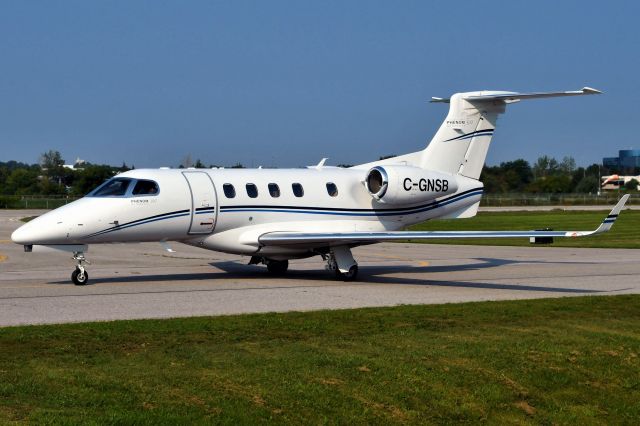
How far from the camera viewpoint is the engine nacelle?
25188mm

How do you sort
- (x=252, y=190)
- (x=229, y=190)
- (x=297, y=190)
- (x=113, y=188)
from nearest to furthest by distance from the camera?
(x=113, y=188)
(x=229, y=190)
(x=252, y=190)
(x=297, y=190)

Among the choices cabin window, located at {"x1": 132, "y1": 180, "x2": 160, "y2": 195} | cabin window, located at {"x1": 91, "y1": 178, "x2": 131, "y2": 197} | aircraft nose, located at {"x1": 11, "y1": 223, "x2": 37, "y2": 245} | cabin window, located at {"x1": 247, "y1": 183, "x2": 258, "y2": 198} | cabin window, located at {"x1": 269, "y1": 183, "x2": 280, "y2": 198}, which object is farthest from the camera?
cabin window, located at {"x1": 269, "y1": 183, "x2": 280, "y2": 198}

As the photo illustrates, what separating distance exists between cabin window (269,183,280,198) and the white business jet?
0.10 ft

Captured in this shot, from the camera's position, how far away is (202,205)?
75.6ft

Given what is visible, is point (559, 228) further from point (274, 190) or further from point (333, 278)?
point (274, 190)

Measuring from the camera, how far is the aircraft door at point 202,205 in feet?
75.3

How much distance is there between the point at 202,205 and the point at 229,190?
3.29 feet

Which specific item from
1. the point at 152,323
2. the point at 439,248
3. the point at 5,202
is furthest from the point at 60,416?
the point at 5,202

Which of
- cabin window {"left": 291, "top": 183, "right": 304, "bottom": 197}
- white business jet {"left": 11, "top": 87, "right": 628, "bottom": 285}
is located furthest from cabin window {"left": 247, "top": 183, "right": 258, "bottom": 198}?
cabin window {"left": 291, "top": 183, "right": 304, "bottom": 197}

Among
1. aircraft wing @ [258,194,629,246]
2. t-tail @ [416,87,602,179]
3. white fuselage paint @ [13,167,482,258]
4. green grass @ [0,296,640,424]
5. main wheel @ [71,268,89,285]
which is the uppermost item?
t-tail @ [416,87,602,179]

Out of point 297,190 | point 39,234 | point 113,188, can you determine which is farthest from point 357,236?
point 39,234

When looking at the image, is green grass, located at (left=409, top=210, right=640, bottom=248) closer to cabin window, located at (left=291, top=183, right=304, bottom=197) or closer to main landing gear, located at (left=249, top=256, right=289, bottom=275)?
main landing gear, located at (left=249, top=256, right=289, bottom=275)

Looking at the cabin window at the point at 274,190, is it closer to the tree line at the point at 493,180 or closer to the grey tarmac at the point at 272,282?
the grey tarmac at the point at 272,282

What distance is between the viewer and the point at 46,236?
2095 cm
